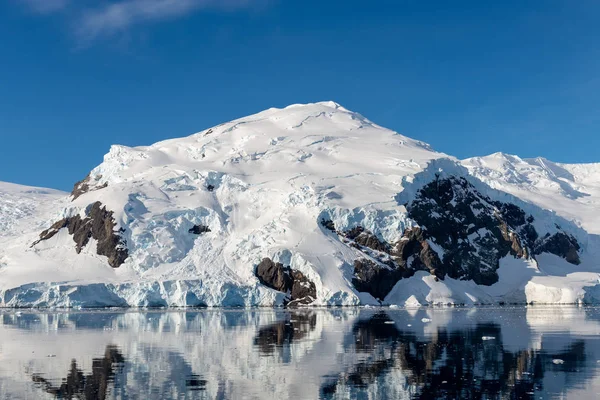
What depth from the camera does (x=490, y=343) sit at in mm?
59250

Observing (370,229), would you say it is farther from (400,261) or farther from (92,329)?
(92,329)

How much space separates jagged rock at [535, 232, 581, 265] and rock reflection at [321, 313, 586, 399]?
376ft

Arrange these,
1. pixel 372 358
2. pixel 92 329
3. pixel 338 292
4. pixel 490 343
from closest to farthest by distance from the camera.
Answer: pixel 372 358
pixel 490 343
pixel 92 329
pixel 338 292

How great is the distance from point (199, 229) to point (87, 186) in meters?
45.0

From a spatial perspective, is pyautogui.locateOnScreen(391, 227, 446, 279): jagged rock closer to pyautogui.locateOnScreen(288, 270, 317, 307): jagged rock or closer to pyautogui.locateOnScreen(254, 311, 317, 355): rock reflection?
pyautogui.locateOnScreen(288, 270, 317, 307): jagged rock

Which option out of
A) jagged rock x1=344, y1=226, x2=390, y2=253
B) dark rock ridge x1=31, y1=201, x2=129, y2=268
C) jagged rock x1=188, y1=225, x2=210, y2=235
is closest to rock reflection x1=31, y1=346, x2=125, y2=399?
jagged rock x1=344, y1=226, x2=390, y2=253

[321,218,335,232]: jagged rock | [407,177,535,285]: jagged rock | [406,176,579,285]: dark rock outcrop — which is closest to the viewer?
[321,218,335,232]: jagged rock

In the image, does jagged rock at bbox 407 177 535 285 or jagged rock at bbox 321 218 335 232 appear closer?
jagged rock at bbox 321 218 335 232

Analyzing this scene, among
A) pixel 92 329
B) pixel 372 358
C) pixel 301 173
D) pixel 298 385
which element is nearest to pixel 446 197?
pixel 301 173

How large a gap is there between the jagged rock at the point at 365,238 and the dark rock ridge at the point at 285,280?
15350 millimetres

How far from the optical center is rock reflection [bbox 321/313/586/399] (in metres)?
37.8

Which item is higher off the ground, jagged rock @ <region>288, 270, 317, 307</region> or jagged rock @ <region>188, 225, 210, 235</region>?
jagged rock @ <region>188, 225, 210, 235</region>

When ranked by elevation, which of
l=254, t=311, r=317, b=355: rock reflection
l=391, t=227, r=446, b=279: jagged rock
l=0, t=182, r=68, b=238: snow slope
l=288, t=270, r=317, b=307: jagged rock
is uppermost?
l=0, t=182, r=68, b=238: snow slope

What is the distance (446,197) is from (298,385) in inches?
5210
